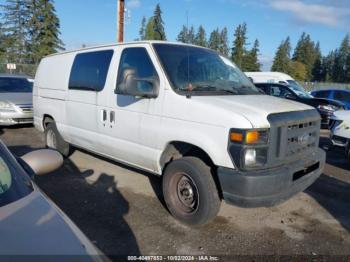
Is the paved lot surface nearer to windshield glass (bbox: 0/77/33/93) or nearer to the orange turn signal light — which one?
the orange turn signal light

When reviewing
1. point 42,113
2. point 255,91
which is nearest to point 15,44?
point 42,113

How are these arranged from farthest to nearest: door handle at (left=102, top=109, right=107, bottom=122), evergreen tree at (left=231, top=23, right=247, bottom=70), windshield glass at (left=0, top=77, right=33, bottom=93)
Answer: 1. evergreen tree at (left=231, top=23, right=247, bottom=70)
2. windshield glass at (left=0, top=77, right=33, bottom=93)
3. door handle at (left=102, top=109, right=107, bottom=122)

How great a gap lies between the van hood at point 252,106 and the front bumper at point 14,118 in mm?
7543

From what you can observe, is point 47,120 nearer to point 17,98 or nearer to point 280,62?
point 17,98

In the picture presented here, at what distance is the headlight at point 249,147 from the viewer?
3.29 meters

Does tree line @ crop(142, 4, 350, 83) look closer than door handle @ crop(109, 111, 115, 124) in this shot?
No

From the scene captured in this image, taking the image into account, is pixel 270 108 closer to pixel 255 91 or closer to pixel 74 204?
pixel 255 91

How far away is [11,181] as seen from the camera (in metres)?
2.18

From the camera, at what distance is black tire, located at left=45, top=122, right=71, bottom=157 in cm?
641

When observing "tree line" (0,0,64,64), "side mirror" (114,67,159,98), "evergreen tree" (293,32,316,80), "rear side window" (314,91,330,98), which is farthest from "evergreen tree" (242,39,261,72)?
"side mirror" (114,67,159,98)

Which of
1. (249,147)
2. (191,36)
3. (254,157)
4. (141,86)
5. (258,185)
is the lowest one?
(258,185)

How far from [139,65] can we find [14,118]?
6.67 metres

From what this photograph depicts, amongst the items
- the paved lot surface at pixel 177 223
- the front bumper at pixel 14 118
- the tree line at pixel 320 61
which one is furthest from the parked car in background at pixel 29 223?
the tree line at pixel 320 61

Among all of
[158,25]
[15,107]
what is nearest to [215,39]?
[158,25]
